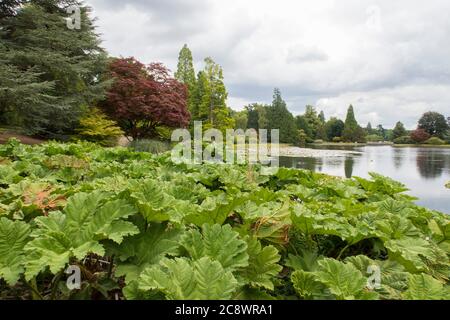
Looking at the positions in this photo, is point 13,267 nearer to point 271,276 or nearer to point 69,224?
point 69,224

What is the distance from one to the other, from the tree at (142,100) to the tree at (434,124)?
5773 centimetres

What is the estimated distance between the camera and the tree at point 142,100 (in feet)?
58.9

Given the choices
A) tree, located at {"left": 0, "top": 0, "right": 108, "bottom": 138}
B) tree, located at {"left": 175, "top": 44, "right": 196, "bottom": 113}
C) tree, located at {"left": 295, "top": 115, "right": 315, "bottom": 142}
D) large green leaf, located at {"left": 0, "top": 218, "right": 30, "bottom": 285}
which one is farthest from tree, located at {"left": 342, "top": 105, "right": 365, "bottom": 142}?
large green leaf, located at {"left": 0, "top": 218, "right": 30, "bottom": 285}

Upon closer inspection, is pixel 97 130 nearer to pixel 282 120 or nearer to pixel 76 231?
Result: pixel 76 231

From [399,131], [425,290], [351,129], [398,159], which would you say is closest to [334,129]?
[351,129]

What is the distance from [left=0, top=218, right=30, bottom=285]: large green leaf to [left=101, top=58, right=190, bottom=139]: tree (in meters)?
17.5

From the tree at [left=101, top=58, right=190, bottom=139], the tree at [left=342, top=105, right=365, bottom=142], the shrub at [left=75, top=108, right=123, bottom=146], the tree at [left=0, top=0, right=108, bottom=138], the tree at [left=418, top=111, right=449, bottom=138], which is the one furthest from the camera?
the tree at [left=342, top=105, right=365, bottom=142]

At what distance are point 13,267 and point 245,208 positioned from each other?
2.35 ft

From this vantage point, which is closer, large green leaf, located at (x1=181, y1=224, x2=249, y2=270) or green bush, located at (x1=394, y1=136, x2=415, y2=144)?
large green leaf, located at (x1=181, y1=224, x2=249, y2=270)

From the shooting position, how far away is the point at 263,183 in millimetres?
2355

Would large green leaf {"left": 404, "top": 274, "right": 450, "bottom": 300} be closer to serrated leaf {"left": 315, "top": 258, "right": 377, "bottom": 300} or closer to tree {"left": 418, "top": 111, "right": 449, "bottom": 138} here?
serrated leaf {"left": 315, "top": 258, "right": 377, "bottom": 300}

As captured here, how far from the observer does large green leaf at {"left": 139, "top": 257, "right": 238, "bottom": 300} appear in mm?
757

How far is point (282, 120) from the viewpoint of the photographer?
48.2 meters
